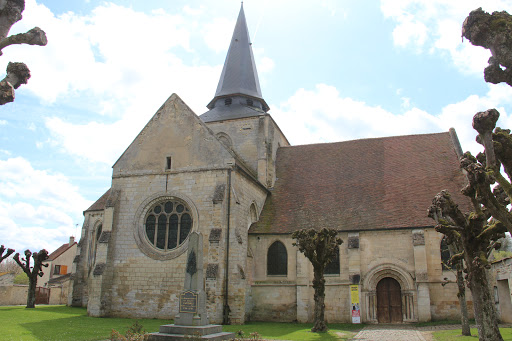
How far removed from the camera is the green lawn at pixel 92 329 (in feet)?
42.9

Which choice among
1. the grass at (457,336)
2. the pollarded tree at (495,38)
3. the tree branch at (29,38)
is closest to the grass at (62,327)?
the tree branch at (29,38)

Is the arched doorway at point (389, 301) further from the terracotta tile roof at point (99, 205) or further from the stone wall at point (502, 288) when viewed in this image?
the terracotta tile roof at point (99, 205)

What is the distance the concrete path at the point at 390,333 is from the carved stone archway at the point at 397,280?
99 cm

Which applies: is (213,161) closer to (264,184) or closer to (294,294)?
(264,184)

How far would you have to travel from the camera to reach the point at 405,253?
19641mm

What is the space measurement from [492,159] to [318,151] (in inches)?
746

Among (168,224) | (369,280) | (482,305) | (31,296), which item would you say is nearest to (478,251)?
(482,305)

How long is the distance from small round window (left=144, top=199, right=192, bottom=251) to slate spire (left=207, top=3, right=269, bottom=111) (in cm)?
1122

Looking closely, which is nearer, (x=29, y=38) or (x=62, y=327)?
(x=29, y=38)

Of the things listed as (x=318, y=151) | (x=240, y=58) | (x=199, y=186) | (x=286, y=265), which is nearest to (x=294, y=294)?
(x=286, y=265)

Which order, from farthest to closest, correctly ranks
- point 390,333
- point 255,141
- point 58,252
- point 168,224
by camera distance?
point 58,252 < point 255,141 < point 168,224 < point 390,333

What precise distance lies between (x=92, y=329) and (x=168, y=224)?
646 centimetres

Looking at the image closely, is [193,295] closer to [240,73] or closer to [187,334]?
[187,334]

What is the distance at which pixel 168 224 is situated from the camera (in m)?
20.3
